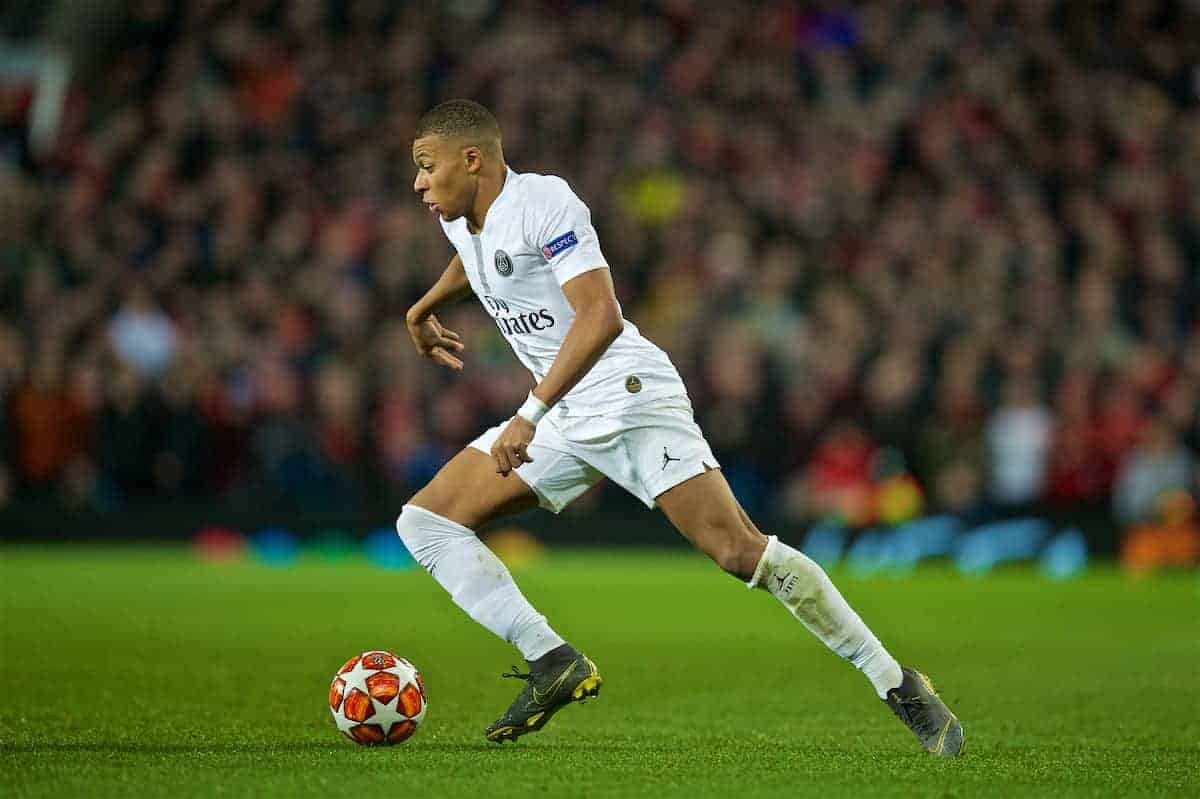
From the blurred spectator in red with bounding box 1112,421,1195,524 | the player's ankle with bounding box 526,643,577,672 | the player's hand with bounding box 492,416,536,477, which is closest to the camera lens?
→ the player's hand with bounding box 492,416,536,477

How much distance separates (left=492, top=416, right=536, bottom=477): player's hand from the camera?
20.0 feet

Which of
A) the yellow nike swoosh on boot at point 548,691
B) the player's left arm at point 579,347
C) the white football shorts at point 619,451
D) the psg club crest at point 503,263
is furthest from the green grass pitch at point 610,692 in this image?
the psg club crest at point 503,263

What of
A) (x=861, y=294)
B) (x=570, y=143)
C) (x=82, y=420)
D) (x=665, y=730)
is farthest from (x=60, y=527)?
(x=665, y=730)

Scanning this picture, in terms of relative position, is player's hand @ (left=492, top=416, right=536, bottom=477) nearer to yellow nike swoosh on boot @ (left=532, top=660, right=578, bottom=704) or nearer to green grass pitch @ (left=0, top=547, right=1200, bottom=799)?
yellow nike swoosh on boot @ (left=532, top=660, right=578, bottom=704)

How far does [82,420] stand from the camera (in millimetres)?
17516

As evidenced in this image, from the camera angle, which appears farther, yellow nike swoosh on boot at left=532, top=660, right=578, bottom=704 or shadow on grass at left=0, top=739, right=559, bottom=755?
yellow nike swoosh on boot at left=532, top=660, right=578, bottom=704

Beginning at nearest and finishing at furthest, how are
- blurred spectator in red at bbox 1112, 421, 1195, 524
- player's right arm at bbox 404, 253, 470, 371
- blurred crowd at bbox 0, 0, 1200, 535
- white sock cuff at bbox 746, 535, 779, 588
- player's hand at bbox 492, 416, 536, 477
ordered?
player's hand at bbox 492, 416, 536, 477, white sock cuff at bbox 746, 535, 779, 588, player's right arm at bbox 404, 253, 470, 371, blurred spectator in red at bbox 1112, 421, 1195, 524, blurred crowd at bbox 0, 0, 1200, 535

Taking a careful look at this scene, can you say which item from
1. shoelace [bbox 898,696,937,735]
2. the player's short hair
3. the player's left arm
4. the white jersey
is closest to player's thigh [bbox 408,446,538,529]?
the white jersey

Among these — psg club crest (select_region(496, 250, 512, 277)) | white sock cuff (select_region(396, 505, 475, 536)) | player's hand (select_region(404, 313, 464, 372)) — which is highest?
psg club crest (select_region(496, 250, 512, 277))

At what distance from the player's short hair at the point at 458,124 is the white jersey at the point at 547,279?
0.61 ft

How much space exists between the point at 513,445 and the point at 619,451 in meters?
0.60

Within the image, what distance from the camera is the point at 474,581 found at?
6.67m

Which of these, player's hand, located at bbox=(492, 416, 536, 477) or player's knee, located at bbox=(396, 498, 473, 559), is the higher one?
player's hand, located at bbox=(492, 416, 536, 477)

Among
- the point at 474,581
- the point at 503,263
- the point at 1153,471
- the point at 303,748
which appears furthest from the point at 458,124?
the point at 1153,471
